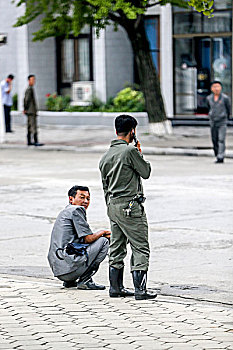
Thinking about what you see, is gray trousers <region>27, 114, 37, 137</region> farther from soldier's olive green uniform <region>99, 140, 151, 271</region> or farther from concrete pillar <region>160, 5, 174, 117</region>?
soldier's olive green uniform <region>99, 140, 151, 271</region>

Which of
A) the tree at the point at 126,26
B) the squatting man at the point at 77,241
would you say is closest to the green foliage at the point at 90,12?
the tree at the point at 126,26

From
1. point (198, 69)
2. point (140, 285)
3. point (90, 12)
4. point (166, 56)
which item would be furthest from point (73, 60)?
point (140, 285)

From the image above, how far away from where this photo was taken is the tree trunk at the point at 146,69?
25141 mm

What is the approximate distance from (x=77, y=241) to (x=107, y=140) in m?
18.4

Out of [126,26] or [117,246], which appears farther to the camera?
[126,26]

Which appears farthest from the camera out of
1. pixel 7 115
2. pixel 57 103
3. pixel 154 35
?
pixel 57 103

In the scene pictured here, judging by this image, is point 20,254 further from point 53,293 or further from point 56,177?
point 56,177

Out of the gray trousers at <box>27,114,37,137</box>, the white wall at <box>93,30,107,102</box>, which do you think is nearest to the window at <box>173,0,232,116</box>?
the white wall at <box>93,30,107,102</box>

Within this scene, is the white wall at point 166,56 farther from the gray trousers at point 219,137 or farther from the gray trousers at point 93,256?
the gray trousers at point 93,256

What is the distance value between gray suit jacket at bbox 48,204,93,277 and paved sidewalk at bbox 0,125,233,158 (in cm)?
1348

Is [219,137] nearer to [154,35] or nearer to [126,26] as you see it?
[126,26]

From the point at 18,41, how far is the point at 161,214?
22714 millimetres

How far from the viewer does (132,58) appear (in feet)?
108

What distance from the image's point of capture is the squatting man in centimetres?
831
